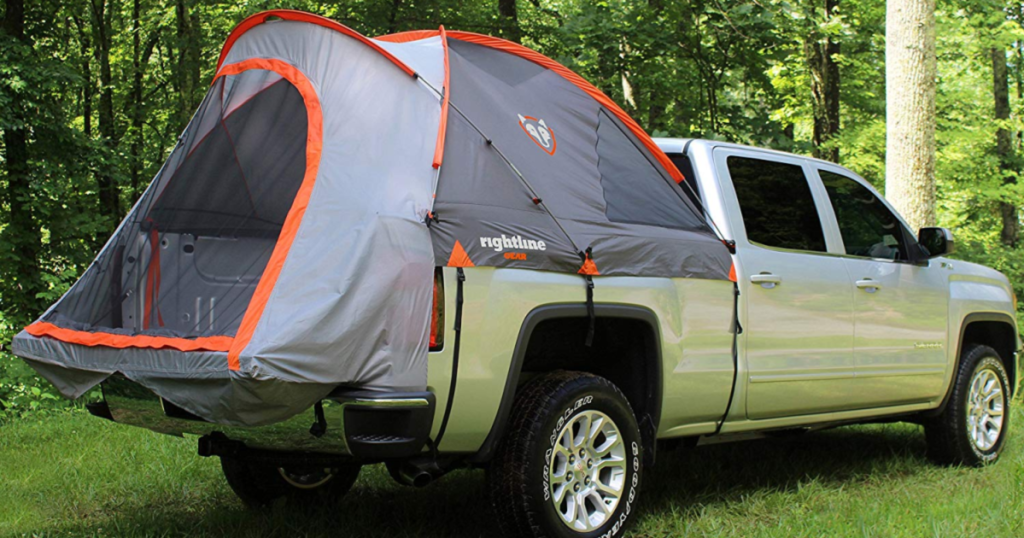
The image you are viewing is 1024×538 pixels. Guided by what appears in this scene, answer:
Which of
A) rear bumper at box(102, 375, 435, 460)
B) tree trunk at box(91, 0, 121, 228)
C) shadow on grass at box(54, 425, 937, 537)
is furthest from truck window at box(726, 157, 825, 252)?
tree trunk at box(91, 0, 121, 228)

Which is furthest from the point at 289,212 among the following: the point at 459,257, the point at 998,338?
the point at 998,338

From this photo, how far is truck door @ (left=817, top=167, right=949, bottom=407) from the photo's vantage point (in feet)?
18.4

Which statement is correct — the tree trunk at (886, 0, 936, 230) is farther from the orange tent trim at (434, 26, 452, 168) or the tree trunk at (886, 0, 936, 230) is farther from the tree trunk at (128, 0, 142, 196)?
the tree trunk at (128, 0, 142, 196)

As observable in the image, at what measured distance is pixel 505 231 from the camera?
3.69m

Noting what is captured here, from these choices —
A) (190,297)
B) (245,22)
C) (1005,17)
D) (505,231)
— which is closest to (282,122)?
(245,22)

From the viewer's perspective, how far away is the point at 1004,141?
16.9 meters

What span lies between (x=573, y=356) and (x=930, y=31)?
714cm

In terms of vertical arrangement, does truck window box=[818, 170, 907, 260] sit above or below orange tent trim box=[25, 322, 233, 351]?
above

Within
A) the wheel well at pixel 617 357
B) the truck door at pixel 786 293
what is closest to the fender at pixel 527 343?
the wheel well at pixel 617 357

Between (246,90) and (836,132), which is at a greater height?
(836,132)

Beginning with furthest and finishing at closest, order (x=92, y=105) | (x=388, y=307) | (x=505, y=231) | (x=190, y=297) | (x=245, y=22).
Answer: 1. (x=92, y=105)
2. (x=190, y=297)
3. (x=245, y=22)
4. (x=505, y=231)
5. (x=388, y=307)

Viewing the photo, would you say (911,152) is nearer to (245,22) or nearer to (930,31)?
(930,31)

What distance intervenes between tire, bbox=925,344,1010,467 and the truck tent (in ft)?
8.73

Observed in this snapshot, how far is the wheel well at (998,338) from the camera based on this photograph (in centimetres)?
693
